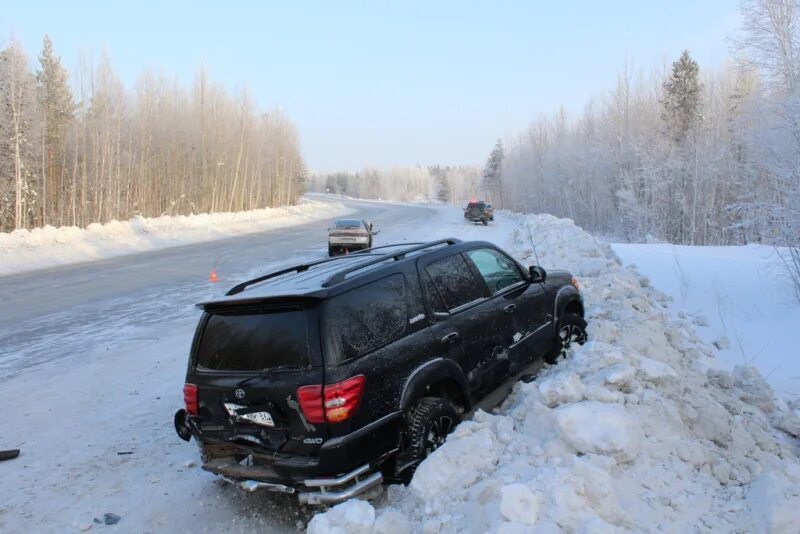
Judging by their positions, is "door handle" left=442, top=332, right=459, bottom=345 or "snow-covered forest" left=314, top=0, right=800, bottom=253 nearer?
"door handle" left=442, top=332, right=459, bottom=345

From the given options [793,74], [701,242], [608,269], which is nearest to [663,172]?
[701,242]

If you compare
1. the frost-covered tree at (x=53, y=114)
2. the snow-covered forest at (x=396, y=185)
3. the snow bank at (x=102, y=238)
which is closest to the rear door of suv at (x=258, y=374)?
the snow bank at (x=102, y=238)

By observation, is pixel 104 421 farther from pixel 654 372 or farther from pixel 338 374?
pixel 654 372

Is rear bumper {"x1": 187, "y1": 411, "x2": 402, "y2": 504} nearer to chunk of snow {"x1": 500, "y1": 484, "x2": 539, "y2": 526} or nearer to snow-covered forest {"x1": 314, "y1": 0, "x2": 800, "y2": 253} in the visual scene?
chunk of snow {"x1": 500, "y1": 484, "x2": 539, "y2": 526}

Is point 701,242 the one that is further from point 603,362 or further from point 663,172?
point 603,362

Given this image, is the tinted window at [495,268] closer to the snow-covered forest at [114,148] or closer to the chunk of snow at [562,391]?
the chunk of snow at [562,391]

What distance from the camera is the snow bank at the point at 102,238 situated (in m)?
20.3

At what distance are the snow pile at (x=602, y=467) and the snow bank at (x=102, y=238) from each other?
1929 centimetres

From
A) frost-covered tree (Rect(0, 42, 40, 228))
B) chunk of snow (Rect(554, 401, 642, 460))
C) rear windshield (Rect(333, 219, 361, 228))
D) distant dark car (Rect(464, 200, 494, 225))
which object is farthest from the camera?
distant dark car (Rect(464, 200, 494, 225))

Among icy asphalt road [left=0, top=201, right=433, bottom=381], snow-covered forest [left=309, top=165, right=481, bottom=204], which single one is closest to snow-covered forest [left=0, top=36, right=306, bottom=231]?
icy asphalt road [left=0, top=201, right=433, bottom=381]

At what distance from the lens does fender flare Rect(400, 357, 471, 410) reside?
3.99 m

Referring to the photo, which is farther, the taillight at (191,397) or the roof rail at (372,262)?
the taillight at (191,397)

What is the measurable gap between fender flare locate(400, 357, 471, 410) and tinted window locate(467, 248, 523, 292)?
44.2 inches

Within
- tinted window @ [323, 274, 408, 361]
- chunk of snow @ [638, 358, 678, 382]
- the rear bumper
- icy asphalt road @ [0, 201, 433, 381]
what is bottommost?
icy asphalt road @ [0, 201, 433, 381]
